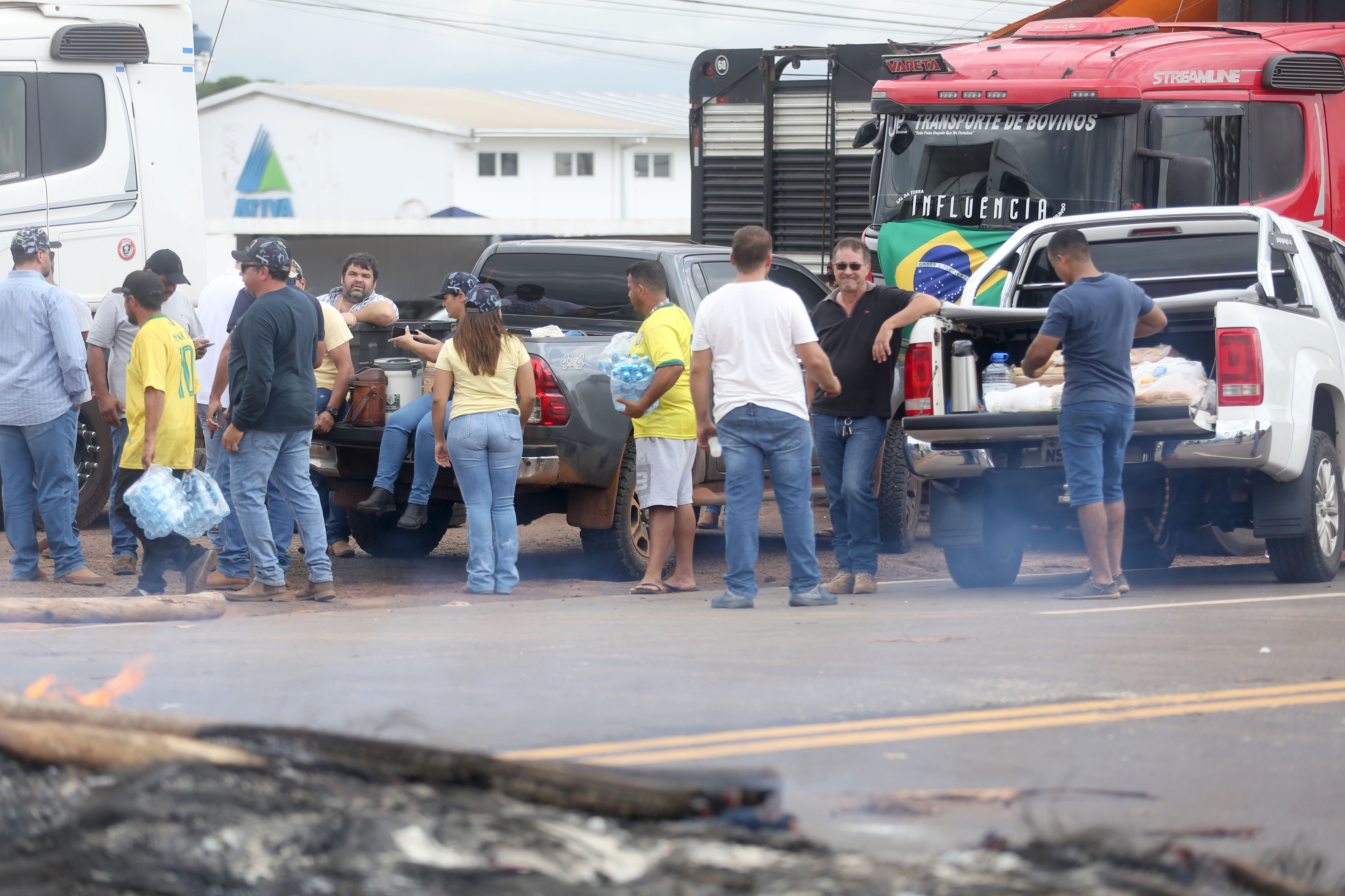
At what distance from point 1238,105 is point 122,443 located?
25.3 ft

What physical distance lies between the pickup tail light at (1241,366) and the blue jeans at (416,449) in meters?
4.00

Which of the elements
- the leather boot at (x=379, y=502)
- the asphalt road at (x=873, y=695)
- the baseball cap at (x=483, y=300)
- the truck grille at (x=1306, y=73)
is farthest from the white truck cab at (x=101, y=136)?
the truck grille at (x=1306, y=73)

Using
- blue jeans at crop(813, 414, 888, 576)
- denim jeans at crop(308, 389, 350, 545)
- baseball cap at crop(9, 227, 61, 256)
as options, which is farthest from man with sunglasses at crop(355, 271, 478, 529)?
blue jeans at crop(813, 414, 888, 576)

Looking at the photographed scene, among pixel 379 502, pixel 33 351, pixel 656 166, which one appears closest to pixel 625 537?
pixel 379 502

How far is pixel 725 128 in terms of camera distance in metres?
14.4

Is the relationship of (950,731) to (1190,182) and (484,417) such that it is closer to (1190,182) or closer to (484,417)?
(484,417)

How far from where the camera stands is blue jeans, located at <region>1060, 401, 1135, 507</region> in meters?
7.31

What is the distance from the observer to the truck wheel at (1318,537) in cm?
788

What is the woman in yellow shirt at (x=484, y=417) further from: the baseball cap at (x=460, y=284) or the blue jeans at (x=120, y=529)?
the blue jeans at (x=120, y=529)

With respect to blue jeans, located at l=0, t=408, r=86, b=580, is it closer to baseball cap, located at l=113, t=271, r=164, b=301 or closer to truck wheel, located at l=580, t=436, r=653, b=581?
baseball cap, located at l=113, t=271, r=164, b=301

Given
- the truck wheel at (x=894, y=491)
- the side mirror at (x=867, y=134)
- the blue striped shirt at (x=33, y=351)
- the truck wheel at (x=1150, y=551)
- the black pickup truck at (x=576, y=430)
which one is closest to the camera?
the blue striped shirt at (x=33, y=351)

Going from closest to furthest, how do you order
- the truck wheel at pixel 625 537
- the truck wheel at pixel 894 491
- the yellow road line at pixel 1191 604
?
the yellow road line at pixel 1191 604, the truck wheel at pixel 625 537, the truck wheel at pixel 894 491

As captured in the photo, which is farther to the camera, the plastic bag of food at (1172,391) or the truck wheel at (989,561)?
the truck wheel at (989,561)

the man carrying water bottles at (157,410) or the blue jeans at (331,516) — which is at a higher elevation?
the man carrying water bottles at (157,410)
